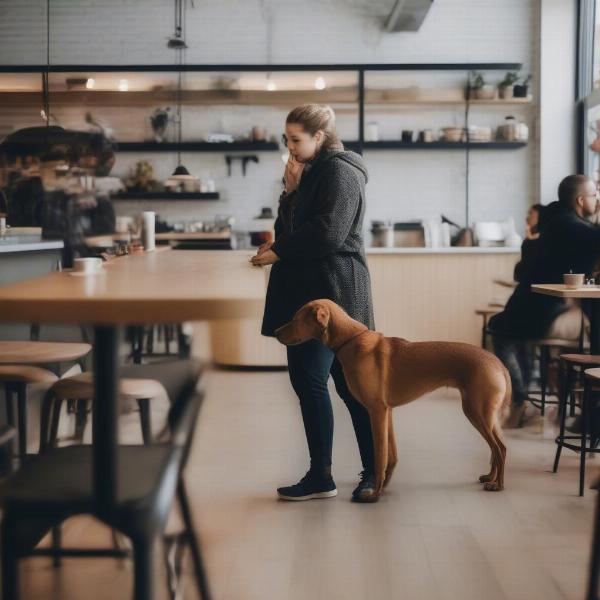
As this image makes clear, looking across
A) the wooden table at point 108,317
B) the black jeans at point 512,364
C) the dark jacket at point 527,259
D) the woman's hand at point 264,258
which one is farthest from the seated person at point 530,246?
the wooden table at point 108,317

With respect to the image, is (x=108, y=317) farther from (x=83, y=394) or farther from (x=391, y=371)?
(x=391, y=371)

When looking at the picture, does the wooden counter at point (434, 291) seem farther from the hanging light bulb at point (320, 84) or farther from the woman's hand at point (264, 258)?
the woman's hand at point (264, 258)

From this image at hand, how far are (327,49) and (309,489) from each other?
557 cm

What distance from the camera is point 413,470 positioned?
3.61m

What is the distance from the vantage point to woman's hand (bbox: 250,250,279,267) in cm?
285

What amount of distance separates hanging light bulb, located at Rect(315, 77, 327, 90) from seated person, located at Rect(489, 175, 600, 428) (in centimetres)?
362

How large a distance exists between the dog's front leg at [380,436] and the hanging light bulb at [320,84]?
5107 mm

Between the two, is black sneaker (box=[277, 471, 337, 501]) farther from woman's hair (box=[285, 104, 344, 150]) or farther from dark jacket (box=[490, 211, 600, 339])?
dark jacket (box=[490, 211, 600, 339])

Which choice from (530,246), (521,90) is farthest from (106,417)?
(521,90)

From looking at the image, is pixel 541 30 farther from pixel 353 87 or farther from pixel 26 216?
pixel 26 216

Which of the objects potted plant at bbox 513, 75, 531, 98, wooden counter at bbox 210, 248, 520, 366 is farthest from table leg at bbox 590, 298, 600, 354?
potted plant at bbox 513, 75, 531, 98

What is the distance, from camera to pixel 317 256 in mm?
2928

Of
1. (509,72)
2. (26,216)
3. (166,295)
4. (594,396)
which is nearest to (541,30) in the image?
(509,72)

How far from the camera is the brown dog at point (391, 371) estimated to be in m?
2.94
